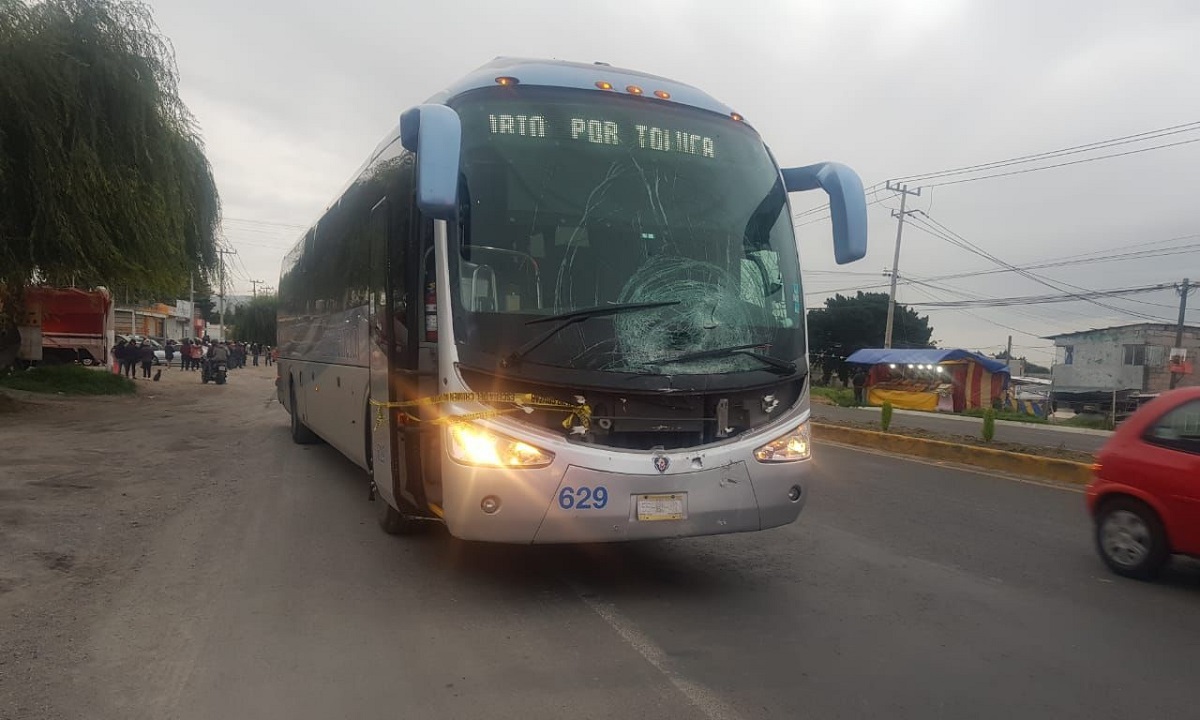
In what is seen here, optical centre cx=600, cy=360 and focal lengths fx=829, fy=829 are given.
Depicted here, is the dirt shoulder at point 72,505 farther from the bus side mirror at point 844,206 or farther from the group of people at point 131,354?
the group of people at point 131,354

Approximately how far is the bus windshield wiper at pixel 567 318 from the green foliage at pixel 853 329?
5890 cm

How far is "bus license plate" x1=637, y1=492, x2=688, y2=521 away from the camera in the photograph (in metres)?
4.80

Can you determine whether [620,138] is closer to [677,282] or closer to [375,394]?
[677,282]

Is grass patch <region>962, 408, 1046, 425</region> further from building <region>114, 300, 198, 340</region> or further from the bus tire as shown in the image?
building <region>114, 300, 198, 340</region>

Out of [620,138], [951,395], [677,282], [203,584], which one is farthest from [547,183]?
[951,395]

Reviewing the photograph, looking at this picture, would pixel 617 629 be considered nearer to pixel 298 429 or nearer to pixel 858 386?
pixel 298 429

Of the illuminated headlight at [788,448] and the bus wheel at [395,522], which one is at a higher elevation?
the illuminated headlight at [788,448]

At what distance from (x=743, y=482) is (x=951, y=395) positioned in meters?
33.6

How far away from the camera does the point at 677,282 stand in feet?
16.7

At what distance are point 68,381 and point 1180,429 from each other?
80.5ft

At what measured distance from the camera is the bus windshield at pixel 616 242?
4.82 m

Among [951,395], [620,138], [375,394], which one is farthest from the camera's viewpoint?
[951,395]

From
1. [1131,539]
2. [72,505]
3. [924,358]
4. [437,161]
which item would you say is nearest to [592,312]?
[437,161]

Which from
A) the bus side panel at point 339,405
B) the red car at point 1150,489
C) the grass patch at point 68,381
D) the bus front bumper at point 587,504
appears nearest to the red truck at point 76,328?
the grass patch at point 68,381
